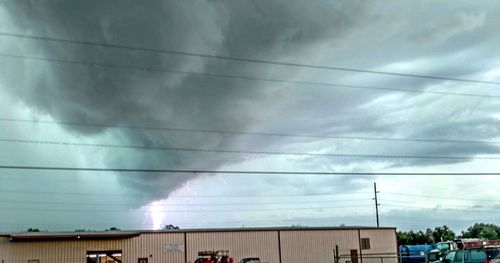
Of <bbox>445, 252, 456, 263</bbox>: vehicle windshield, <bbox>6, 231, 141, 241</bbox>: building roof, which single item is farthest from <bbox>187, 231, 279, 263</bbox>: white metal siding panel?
<bbox>445, 252, 456, 263</bbox>: vehicle windshield

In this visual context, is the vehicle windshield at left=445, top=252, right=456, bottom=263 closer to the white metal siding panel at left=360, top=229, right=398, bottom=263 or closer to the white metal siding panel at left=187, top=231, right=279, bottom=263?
the white metal siding panel at left=187, top=231, right=279, bottom=263

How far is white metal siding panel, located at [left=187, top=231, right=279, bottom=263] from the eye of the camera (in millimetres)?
49906

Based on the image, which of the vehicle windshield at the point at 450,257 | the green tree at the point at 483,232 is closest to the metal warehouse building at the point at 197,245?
the vehicle windshield at the point at 450,257

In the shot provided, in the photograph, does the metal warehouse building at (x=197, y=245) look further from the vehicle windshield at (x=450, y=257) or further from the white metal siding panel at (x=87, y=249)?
the vehicle windshield at (x=450, y=257)

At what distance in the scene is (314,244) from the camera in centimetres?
5509

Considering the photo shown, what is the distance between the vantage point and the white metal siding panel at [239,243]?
164ft

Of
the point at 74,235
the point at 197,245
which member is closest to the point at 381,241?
the point at 197,245

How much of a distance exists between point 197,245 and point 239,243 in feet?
14.4

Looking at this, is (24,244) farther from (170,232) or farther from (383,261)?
(383,261)

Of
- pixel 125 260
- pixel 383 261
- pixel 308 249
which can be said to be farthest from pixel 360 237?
pixel 125 260

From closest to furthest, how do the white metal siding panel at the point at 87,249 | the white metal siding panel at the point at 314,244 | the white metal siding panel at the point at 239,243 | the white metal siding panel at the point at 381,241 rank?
1. the white metal siding panel at the point at 87,249
2. the white metal siding panel at the point at 239,243
3. the white metal siding panel at the point at 314,244
4. the white metal siding panel at the point at 381,241

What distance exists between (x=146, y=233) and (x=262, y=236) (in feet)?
38.9

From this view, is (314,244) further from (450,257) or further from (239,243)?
(450,257)

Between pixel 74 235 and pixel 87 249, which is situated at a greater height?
pixel 74 235
